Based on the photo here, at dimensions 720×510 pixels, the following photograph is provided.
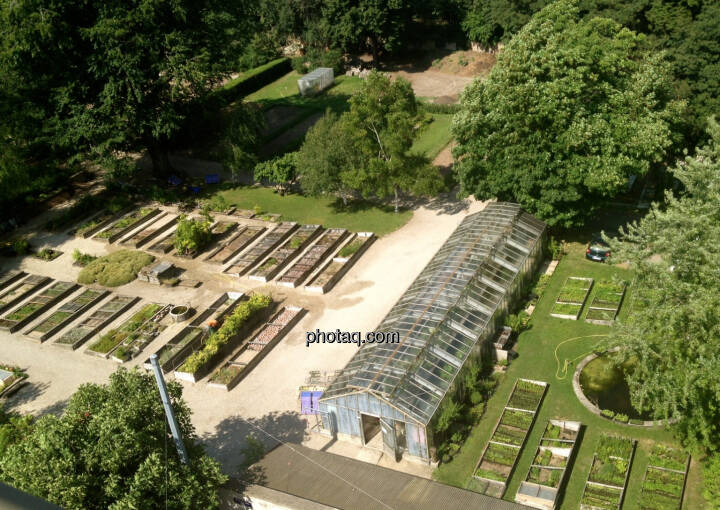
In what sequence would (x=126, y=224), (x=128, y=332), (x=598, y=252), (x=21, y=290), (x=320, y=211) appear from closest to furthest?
(x=128, y=332)
(x=598, y=252)
(x=21, y=290)
(x=320, y=211)
(x=126, y=224)

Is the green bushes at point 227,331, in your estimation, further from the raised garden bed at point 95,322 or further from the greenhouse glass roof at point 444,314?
the greenhouse glass roof at point 444,314

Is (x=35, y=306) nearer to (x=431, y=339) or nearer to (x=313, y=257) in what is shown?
(x=313, y=257)

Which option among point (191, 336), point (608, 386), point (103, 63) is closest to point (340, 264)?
point (191, 336)

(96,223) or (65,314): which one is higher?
(96,223)

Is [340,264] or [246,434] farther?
[340,264]

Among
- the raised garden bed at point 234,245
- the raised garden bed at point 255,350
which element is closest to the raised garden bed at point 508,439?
the raised garden bed at point 255,350

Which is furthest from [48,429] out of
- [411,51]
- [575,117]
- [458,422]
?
[411,51]

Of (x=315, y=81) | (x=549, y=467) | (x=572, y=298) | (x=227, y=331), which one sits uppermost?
(x=315, y=81)
